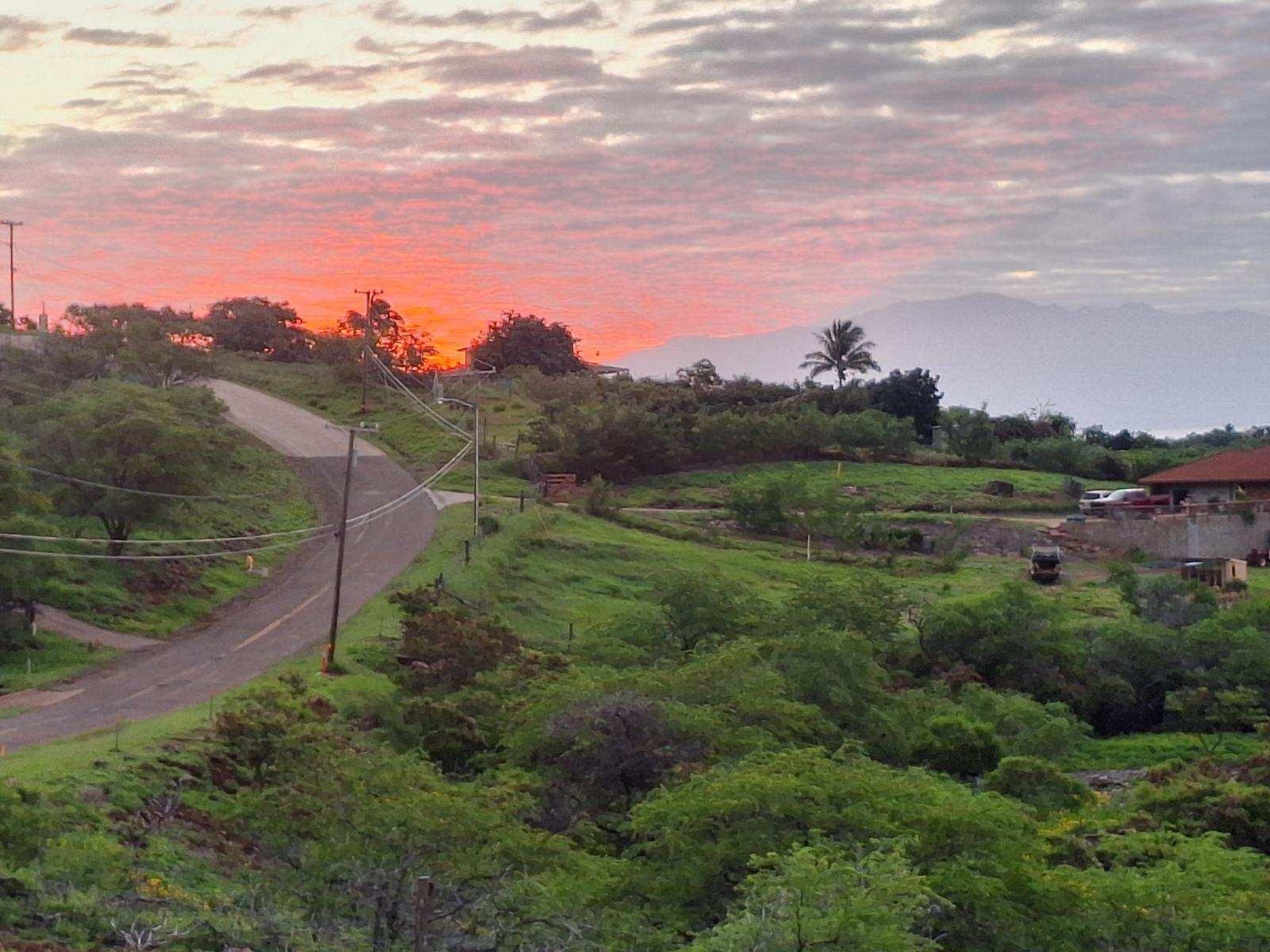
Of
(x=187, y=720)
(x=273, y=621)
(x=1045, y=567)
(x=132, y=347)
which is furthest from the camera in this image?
(x=132, y=347)

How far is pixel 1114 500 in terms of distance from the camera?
70.0 meters

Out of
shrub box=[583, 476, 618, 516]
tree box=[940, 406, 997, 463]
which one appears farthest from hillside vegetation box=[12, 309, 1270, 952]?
tree box=[940, 406, 997, 463]

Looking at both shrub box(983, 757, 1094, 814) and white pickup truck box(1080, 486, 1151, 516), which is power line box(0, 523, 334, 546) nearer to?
shrub box(983, 757, 1094, 814)

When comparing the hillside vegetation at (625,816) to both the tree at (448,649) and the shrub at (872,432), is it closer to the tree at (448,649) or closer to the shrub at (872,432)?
the tree at (448,649)

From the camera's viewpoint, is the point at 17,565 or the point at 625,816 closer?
the point at 625,816

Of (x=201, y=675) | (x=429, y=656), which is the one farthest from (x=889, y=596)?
(x=201, y=675)

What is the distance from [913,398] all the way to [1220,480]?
99.5ft

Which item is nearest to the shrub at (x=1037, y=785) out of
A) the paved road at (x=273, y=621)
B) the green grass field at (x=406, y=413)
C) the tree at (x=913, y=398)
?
the paved road at (x=273, y=621)

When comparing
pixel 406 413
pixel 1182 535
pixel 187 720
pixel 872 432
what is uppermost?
pixel 872 432

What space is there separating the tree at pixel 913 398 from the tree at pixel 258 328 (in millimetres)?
38871

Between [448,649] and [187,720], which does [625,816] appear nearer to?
[187,720]

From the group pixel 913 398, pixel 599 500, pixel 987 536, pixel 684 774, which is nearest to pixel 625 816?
pixel 684 774

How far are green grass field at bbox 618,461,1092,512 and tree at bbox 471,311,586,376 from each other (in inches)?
1449

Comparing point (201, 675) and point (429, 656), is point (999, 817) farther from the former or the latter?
point (201, 675)
